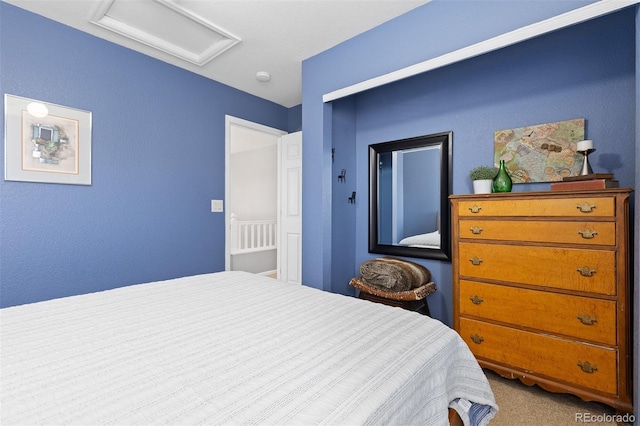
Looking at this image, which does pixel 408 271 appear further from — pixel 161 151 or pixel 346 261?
pixel 161 151

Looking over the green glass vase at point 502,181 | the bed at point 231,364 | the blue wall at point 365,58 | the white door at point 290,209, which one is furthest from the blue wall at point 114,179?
the green glass vase at point 502,181

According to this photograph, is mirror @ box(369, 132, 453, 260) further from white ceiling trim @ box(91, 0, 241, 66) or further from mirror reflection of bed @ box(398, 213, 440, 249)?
white ceiling trim @ box(91, 0, 241, 66)

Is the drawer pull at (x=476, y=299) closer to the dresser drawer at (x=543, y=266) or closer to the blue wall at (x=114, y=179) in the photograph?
the dresser drawer at (x=543, y=266)

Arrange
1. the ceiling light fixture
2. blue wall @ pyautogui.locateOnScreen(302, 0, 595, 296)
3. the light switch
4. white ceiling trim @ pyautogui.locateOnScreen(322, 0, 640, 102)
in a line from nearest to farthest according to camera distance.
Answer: white ceiling trim @ pyautogui.locateOnScreen(322, 0, 640, 102), blue wall @ pyautogui.locateOnScreen(302, 0, 595, 296), the ceiling light fixture, the light switch

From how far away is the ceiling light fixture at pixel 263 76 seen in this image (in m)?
3.14

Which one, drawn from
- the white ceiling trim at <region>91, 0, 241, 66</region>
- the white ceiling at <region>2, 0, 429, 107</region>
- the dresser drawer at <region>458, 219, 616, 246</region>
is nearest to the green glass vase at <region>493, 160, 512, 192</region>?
the dresser drawer at <region>458, 219, 616, 246</region>

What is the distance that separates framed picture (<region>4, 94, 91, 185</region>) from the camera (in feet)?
6.95

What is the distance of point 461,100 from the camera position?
2.52m

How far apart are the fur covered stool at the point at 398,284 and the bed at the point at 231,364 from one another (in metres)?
1.14

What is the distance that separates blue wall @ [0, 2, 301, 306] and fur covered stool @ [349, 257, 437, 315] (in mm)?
1787

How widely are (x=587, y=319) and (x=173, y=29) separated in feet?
11.4

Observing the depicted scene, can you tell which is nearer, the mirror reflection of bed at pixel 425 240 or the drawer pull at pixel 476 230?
the drawer pull at pixel 476 230

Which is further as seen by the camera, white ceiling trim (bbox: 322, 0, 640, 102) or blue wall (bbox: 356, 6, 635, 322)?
blue wall (bbox: 356, 6, 635, 322)

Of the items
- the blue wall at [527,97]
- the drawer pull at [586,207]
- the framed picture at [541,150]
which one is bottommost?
the drawer pull at [586,207]
